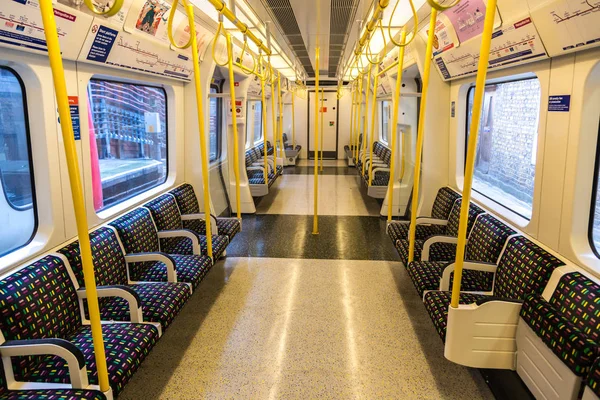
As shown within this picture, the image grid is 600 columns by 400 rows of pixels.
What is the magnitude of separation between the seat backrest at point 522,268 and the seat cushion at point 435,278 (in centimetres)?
18

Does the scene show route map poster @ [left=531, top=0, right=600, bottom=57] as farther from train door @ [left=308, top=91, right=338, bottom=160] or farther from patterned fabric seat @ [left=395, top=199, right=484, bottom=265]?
train door @ [left=308, top=91, right=338, bottom=160]

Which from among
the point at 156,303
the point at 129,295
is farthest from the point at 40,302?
the point at 156,303

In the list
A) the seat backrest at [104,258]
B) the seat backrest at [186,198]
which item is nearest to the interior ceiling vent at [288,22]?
the seat backrest at [186,198]

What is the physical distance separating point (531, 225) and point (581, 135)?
2.77ft

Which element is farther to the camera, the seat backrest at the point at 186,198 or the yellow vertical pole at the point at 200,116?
the seat backrest at the point at 186,198

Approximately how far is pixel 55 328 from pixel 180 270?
1240mm

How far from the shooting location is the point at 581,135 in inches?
110

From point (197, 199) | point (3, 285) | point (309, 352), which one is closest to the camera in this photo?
point (3, 285)

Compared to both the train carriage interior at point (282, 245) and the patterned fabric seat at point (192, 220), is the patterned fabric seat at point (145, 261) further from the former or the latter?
the patterned fabric seat at point (192, 220)

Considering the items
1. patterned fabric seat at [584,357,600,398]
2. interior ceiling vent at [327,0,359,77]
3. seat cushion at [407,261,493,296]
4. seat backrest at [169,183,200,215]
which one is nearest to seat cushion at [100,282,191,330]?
seat backrest at [169,183,200,215]

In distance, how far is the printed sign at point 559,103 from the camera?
2891 millimetres

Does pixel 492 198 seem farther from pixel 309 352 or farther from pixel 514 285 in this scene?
pixel 309 352

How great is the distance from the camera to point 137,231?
4.00 m

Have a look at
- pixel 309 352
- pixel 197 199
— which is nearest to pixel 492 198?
pixel 309 352
